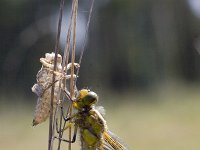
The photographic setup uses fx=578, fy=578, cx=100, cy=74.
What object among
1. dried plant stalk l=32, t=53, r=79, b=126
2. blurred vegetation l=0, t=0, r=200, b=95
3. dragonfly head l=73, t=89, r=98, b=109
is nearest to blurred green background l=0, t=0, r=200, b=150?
blurred vegetation l=0, t=0, r=200, b=95

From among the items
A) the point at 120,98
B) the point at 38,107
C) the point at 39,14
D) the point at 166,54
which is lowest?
the point at 38,107

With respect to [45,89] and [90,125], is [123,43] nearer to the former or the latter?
[90,125]

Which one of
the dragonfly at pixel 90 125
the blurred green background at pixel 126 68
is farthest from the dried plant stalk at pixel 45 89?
the blurred green background at pixel 126 68

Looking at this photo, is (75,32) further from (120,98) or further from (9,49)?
(9,49)

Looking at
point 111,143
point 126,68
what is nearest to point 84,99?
point 111,143

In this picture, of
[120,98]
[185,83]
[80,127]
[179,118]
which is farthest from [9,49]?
[80,127]

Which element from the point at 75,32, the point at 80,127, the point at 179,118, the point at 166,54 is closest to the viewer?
the point at 75,32

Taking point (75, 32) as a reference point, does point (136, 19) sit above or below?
above
